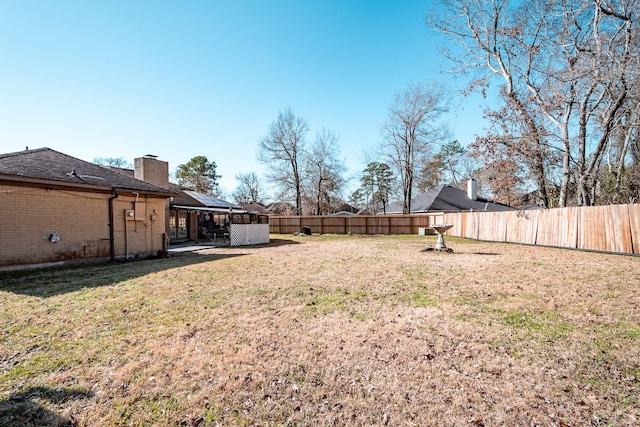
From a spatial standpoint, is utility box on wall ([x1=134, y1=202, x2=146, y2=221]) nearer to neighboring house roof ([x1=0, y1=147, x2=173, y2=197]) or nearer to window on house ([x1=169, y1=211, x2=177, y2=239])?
neighboring house roof ([x1=0, y1=147, x2=173, y2=197])

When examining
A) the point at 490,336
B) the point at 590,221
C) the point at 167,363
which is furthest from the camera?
the point at 590,221

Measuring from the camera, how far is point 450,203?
25.1m

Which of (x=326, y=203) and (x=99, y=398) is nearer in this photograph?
(x=99, y=398)

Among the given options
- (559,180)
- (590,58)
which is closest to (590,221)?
(590,58)

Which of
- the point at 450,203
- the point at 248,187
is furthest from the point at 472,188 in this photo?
the point at 248,187

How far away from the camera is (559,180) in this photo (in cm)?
1650

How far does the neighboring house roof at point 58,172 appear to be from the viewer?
7.43m

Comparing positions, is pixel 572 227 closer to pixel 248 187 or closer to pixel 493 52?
pixel 493 52

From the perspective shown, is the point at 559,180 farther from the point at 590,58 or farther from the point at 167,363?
the point at 167,363

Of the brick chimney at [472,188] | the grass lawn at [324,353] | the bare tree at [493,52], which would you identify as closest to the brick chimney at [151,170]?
the grass lawn at [324,353]

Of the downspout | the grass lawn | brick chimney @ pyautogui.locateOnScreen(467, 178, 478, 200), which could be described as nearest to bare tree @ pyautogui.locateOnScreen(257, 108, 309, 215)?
brick chimney @ pyautogui.locateOnScreen(467, 178, 478, 200)

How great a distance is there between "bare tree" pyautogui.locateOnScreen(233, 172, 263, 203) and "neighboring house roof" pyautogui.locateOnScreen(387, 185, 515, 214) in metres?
28.0

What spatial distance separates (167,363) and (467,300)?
4412 mm

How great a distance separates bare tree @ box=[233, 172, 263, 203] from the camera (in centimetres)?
4680
